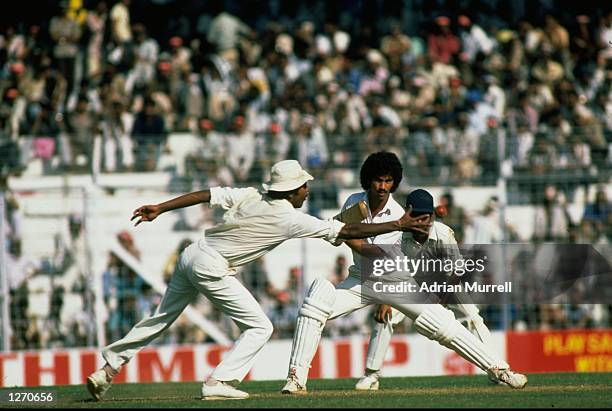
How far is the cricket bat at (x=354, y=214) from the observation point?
11.3 m

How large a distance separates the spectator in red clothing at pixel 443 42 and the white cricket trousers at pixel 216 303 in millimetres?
13093

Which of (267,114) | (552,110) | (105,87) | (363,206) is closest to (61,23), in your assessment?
(105,87)

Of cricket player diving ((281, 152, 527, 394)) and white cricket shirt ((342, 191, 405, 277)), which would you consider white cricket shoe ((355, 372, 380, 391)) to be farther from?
white cricket shirt ((342, 191, 405, 277))

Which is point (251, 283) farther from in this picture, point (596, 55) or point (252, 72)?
point (596, 55)

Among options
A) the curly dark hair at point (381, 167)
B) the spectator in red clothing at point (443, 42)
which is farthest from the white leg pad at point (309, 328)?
the spectator in red clothing at point (443, 42)

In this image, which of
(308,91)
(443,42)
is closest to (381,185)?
(308,91)

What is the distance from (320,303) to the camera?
10945 mm

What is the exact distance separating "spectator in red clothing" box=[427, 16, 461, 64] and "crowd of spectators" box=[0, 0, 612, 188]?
25 millimetres

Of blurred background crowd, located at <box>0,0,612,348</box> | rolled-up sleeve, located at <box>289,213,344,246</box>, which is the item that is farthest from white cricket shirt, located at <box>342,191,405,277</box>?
blurred background crowd, located at <box>0,0,612,348</box>

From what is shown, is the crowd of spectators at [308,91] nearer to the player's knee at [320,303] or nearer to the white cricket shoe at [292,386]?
the player's knee at [320,303]

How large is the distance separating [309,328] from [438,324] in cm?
106

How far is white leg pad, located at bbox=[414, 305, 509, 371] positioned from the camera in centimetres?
1080

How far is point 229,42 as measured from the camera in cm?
2327

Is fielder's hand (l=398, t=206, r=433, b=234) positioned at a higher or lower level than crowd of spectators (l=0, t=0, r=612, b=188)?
lower
